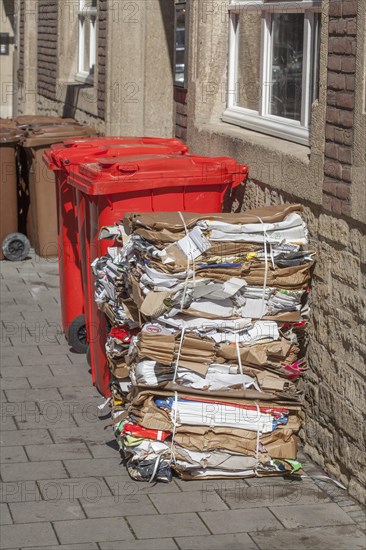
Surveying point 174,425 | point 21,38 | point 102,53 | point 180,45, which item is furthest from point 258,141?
point 21,38

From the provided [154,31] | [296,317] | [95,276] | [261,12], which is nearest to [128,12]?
[154,31]

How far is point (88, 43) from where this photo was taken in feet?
44.0

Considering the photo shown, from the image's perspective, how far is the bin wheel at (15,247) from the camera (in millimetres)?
11289

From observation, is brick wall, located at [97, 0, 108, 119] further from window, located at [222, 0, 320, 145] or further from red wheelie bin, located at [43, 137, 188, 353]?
window, located at [222, 0, 320, 145]

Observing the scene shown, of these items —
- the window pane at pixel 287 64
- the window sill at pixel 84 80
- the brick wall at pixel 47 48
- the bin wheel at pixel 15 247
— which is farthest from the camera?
the brick wall at pixel 47 48

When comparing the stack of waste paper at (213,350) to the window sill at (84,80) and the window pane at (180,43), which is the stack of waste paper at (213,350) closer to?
the window pane at (180,43)

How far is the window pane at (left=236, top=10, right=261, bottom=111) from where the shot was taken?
25.3 feet

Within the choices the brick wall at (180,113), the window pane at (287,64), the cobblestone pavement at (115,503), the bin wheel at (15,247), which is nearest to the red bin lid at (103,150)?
the brick wall at (180,113)

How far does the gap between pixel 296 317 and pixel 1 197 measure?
607 centimetres

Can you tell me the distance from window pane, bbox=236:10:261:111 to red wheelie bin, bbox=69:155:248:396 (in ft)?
3.37

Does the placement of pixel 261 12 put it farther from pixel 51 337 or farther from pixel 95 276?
pixel 51 337

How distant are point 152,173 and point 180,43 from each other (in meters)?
2.54

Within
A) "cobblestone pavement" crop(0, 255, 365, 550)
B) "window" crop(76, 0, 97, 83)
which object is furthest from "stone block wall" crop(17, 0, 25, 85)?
"cobblestone pavement" crop(0, 255, 365, 550)

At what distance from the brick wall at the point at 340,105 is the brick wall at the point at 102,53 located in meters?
5.84
